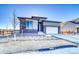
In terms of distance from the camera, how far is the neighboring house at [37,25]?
2604mm

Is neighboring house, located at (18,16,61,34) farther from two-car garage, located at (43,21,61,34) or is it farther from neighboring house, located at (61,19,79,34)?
neighboring house, located at (61,19,79,34)

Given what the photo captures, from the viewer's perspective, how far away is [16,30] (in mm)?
2588

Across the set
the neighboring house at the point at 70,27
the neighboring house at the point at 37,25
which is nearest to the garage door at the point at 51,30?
the neighboring house at the point at 37,25

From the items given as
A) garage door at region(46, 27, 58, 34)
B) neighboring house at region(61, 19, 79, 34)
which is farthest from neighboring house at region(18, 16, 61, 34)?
neighboring house at region(61, 19, 79, 34)

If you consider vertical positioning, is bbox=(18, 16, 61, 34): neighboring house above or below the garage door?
above

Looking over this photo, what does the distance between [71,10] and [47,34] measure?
0.54 meters

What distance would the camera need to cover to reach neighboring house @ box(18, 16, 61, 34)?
2604mm

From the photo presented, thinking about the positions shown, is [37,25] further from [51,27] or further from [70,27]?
[70,27]

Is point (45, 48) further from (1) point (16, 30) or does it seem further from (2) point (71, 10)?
(2) point (71, 10)

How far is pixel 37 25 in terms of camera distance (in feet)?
8.59

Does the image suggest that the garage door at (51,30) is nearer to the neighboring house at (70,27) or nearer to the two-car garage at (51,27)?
the two-car garage at (51,27)
